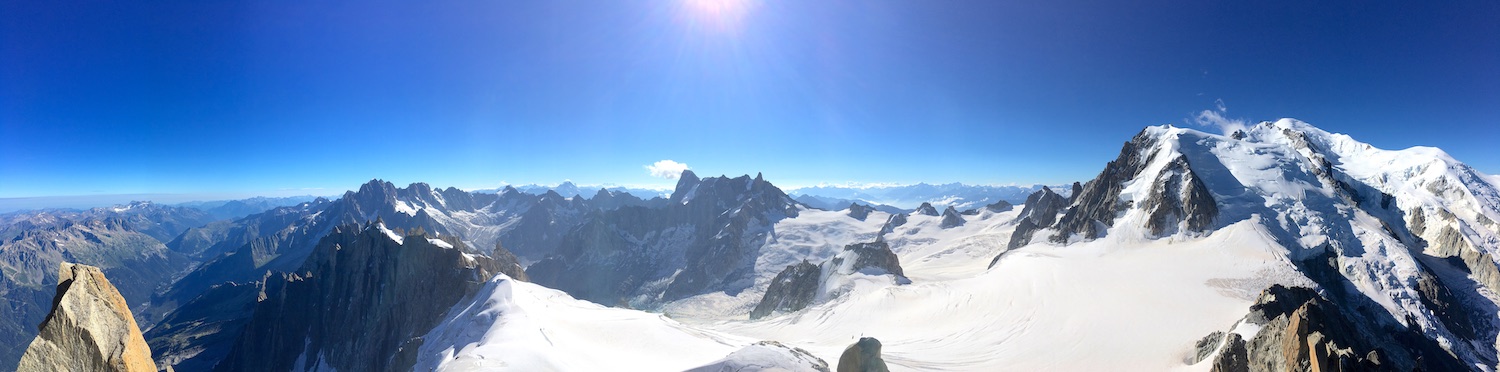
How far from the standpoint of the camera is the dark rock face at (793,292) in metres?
96.5

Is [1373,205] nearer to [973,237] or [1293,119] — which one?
[1293,119]

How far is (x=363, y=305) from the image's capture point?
3625 inches

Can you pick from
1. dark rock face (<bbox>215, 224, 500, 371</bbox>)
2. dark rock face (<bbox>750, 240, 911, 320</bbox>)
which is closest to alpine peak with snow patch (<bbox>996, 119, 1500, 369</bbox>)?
dark rock face (<bbox>750, 240, 911, 320</bbox>)

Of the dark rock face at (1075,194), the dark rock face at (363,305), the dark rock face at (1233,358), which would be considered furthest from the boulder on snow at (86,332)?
the dark rock face at (1075,194)

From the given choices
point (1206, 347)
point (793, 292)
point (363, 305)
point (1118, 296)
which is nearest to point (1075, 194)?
point (793, 292)

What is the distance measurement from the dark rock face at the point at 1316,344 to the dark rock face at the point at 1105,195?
3534 cm

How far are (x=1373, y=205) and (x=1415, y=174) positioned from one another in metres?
19.5

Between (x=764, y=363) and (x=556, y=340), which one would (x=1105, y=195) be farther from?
(x=556, y=340)

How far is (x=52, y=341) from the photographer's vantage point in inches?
434

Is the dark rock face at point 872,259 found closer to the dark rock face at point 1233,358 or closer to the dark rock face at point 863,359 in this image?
the dark rock face at point 1233,358

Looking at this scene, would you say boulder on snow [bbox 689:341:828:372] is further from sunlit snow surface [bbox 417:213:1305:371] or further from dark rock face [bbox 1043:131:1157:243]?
dark rock face [bbox 1043:131:1157:243]

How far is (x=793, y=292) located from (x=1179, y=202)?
217ft

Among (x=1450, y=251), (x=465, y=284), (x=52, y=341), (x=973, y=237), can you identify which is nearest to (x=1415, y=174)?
(x=1450, y=251)

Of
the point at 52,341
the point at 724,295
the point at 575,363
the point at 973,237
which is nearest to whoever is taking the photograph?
the point at 52,341
